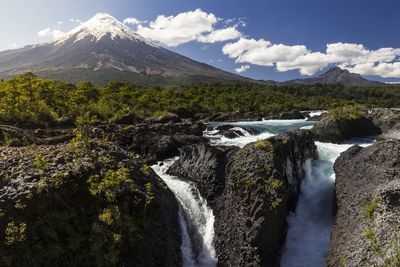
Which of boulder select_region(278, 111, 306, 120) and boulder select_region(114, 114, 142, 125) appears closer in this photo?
boulder select_region(114, 114, 142, 125)

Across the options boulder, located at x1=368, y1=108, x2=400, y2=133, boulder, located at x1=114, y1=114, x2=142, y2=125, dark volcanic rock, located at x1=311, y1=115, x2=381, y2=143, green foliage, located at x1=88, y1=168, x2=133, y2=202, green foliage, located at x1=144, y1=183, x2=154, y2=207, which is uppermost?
boulder, located at x1=368, y1=108, x2=400, y2=133

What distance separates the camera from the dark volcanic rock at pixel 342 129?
1257 inches

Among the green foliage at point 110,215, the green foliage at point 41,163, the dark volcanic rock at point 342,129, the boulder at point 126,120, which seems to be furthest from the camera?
the boulder at point 126,120

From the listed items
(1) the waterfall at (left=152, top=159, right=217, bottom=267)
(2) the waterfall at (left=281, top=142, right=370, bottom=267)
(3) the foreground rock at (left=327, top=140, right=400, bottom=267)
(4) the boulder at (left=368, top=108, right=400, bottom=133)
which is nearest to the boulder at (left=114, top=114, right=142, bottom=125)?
(4) the boulder at (left=368, top=108, right=400, bottom=133)

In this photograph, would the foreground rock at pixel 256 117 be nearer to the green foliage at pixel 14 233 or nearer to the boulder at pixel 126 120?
the boulder at pixel 126 120

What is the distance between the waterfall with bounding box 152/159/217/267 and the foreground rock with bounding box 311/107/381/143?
A: 1970 cm

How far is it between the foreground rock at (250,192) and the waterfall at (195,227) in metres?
0.37

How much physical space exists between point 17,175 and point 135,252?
4.67 m

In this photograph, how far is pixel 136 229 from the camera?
11.4 meters

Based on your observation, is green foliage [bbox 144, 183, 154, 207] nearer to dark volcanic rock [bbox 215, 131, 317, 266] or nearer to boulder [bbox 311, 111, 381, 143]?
dark volcanic rock [bbox 215, 131, 317, 266]

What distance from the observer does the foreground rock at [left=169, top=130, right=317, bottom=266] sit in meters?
12.7

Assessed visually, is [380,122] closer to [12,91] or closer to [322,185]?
[322,185]

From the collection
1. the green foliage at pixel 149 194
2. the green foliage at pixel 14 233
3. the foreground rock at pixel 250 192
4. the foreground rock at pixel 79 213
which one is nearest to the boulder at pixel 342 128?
the foreground rock at pixel 250 192

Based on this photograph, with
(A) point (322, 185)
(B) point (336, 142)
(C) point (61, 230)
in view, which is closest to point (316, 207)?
(A) point (322, 185)
